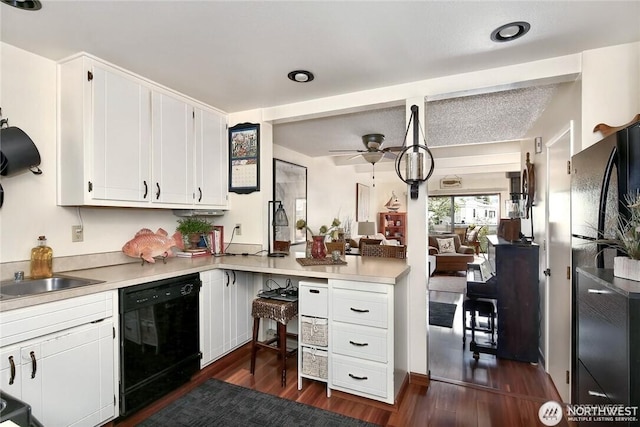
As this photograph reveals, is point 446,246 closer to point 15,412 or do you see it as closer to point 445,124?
point 445,124

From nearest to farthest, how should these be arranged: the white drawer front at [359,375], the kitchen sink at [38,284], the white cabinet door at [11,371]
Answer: the white cabinet door at [11,371]
the kitchen sink at [38,284]
the white drawer front at [359,375]

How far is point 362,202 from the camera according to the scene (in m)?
8.00

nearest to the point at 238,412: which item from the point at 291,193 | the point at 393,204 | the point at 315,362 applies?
the point at 315,362

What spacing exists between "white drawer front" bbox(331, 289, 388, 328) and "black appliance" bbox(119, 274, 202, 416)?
3.70 feet

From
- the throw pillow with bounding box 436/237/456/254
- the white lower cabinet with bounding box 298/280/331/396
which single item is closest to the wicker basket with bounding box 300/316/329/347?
the white lower cabinet with bounding box 298/280/331/396

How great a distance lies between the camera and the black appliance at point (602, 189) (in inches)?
48.1

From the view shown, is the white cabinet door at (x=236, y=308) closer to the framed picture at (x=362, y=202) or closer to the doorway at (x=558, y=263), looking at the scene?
the doorway at (x=558, y=263)

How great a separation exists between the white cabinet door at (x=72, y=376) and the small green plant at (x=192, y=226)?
1.31m

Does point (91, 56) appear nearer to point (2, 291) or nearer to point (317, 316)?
point (2, 291)

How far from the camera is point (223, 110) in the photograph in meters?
3.21

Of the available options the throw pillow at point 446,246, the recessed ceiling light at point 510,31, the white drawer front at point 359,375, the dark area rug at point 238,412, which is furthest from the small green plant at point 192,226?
the throw pillow at point 446,246

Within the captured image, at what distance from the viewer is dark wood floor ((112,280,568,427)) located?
6.78 ft

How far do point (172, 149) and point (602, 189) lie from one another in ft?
9.22

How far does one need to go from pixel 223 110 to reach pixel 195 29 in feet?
4.79
